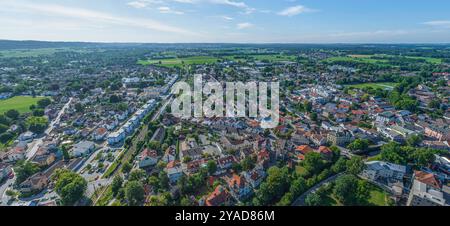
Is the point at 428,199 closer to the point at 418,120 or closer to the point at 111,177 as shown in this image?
the point at 418,120

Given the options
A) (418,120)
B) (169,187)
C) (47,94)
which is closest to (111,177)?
(169,187)

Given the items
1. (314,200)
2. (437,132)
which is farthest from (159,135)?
(437,132)

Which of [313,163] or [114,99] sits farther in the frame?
[114,99]

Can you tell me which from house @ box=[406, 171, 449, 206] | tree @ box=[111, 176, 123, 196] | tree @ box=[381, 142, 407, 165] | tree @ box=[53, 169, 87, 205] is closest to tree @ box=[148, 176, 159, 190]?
tree @ box=[111, 176, 123, 196]

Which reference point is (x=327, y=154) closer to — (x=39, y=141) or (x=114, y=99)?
(x=39, y=141)

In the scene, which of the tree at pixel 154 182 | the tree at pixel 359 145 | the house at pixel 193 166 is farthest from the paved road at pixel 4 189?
the tree at pixel 359 145

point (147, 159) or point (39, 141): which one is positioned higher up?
point (147, 159)

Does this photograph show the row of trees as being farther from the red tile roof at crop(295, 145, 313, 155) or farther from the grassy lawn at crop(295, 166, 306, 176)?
the red tile roof at crop(295, 145, 313, 155)
